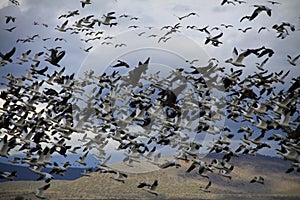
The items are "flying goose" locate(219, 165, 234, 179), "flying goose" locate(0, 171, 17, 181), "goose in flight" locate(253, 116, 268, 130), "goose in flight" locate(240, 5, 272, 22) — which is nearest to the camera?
"goose in flight" locate(240, 5, 272, 22)

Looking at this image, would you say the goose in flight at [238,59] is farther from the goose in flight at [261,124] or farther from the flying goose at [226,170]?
the flying goose at [226,170]

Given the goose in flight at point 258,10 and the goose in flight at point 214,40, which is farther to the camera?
the goose in flight at point 214,40

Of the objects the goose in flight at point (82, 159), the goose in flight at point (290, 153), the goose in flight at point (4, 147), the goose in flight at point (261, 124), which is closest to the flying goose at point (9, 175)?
the goose in flight at point (4, 147)

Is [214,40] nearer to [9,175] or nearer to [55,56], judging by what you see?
[55,56]

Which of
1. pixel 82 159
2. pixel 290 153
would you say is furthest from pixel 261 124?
pixel 82 159

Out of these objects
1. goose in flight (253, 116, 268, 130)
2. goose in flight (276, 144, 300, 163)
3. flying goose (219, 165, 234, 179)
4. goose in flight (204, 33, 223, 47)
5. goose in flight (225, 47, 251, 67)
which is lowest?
flying goose (219, 165, 234, 179)

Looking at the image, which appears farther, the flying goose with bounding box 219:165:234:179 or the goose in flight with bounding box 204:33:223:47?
the flying goose with bounding box 219:165:234:179

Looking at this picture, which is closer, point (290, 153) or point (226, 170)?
point (290, 153)

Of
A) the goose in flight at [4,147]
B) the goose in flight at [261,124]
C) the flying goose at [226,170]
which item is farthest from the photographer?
the flying goose at [226,170]

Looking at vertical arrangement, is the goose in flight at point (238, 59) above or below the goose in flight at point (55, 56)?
above

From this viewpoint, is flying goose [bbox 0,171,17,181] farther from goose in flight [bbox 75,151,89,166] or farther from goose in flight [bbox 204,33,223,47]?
goose in flight [bbox 204,33,223,47]

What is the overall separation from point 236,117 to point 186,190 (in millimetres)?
44073

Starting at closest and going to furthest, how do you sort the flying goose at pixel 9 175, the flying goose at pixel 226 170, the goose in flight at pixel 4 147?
the flying goose at pixel 9 175 < the goose in flight at pixel 4 147 < the flying goose at pixel 226 170


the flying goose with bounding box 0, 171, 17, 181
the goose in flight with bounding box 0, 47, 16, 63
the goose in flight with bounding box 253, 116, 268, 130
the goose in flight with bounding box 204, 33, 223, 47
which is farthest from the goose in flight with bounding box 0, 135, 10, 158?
the goose in flight with bounding box 253, 116, 268, 130
